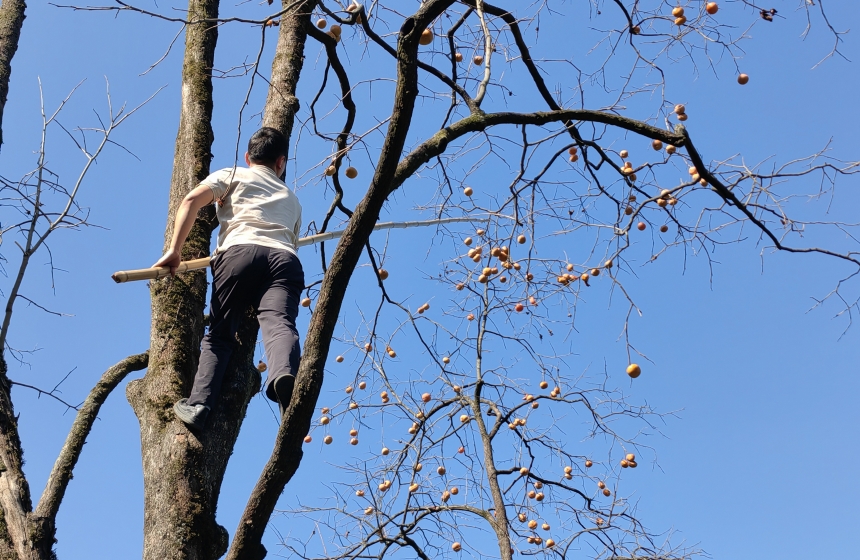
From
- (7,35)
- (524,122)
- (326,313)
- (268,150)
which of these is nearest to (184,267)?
(268,150)

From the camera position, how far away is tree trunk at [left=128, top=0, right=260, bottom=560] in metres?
2.21

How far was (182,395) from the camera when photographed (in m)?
2.57

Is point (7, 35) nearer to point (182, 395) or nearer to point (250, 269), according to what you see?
point (250, 269)

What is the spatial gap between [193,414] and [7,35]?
3.00 metres

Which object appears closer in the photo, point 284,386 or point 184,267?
point 284,386

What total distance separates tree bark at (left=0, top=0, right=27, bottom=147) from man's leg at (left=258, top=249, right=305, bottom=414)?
7.08ft

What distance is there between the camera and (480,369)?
202 inches

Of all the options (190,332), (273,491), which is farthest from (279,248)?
(273,491)

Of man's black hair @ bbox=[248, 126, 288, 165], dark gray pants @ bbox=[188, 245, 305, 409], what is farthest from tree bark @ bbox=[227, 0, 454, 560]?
man's black hair @ bbox=[248, 126, 288, 165]

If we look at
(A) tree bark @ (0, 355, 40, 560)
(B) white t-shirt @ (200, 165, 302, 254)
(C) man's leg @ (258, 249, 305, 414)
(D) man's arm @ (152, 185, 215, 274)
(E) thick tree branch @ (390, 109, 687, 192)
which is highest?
(E) thick tree branch @ (390, 109, 687, 192)

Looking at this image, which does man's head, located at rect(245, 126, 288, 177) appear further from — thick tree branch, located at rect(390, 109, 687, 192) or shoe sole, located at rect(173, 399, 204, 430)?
shoe sole, located at rect(173, 399, 204, 430)

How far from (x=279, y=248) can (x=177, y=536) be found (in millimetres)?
1027

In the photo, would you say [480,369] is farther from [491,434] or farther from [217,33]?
[217,33]

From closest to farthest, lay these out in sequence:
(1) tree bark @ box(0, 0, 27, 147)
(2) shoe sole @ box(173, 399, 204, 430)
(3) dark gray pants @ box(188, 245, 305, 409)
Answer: (2) shoe sole @ box(173, 399, 204, 430) < (3) dark gray pants @ box(188, 245, 305, 409) < (1) tree bark @ box(0, 0, 27, 147)
